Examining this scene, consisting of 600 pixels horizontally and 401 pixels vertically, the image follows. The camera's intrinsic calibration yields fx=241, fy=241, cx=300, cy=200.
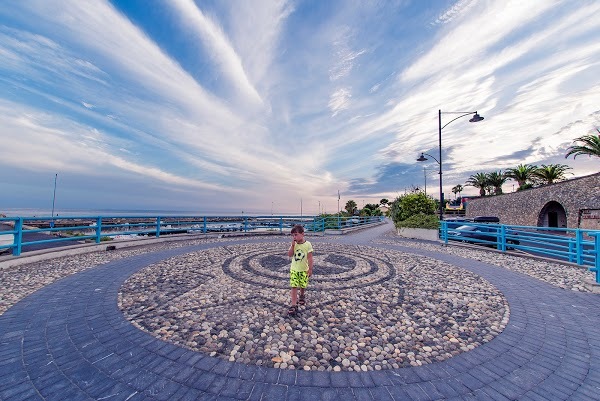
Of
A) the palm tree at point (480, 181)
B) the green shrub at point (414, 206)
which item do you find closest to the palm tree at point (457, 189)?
the palm tree at point (480, 181)

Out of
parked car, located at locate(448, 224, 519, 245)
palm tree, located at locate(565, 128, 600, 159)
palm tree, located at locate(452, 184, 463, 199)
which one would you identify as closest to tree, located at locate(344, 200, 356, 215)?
palm tree, located at locate(565, 128, 600, 159)

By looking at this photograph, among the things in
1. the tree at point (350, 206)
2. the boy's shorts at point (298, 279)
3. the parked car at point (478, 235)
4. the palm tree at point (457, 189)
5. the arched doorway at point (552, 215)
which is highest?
the palm tree at point (457, 189)

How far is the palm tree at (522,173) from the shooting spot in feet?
108

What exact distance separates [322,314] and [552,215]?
31765 millimetres

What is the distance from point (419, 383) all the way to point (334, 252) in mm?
7114

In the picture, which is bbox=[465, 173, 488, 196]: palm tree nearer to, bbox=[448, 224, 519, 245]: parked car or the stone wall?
the stone wall

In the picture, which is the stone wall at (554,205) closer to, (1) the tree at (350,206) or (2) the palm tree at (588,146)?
(2) the palm tree at (588,146)

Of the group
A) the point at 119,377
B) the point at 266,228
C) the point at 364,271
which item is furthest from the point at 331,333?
the point at 266,228

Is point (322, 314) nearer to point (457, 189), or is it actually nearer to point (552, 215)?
point (552, 215)

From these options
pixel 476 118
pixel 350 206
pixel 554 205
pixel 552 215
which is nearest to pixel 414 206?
pixel 476 118

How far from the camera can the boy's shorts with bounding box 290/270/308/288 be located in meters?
3.95

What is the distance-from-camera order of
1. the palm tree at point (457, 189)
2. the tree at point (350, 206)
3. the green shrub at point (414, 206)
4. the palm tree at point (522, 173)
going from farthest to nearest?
the palm tree at point (457, 189) < the tree at point (350, 206) < the palm tree at point (522, 173) < the green shrub at point (414, 206)

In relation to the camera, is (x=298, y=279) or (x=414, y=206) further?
(x=414, y=206)

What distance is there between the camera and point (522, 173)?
33.6 meters
